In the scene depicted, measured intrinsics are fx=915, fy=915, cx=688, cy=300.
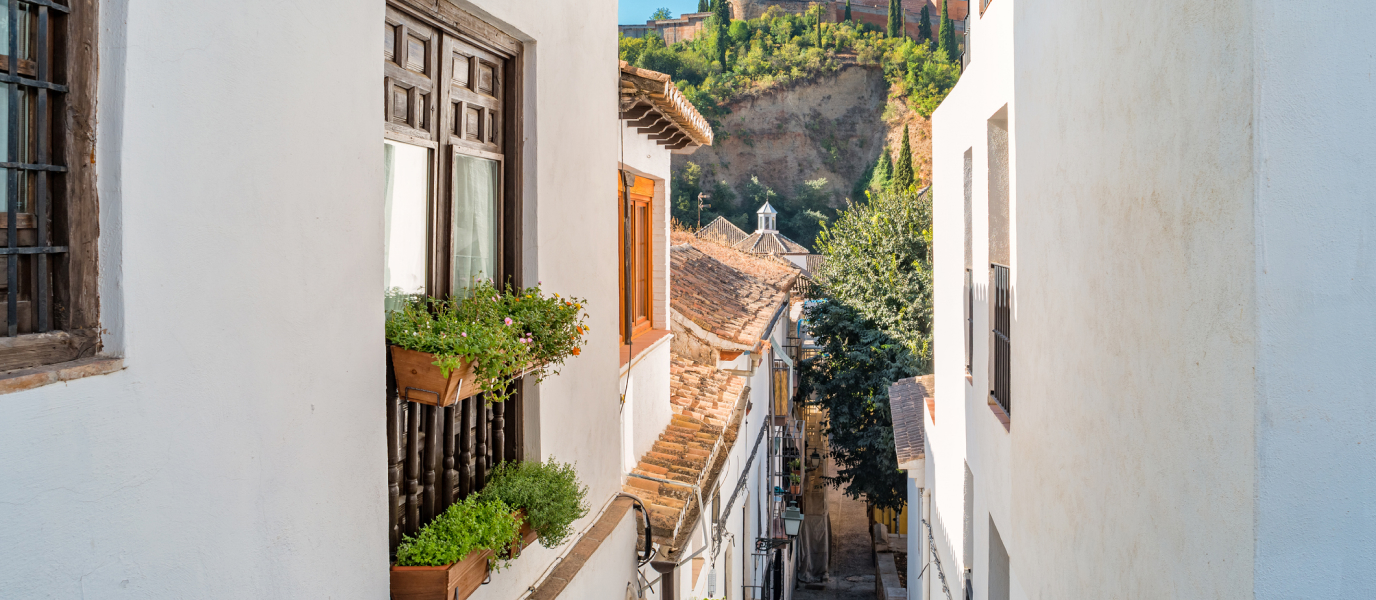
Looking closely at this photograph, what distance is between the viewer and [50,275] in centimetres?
207

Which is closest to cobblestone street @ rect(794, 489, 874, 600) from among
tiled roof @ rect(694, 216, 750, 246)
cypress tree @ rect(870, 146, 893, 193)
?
tiled roof @ rect(694, 216, 750, 246)

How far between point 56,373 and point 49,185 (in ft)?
1.45

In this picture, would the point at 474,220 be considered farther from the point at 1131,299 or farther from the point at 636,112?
the point at 636,112

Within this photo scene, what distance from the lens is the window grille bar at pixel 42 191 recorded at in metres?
2.00

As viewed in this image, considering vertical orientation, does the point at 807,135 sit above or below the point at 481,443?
above

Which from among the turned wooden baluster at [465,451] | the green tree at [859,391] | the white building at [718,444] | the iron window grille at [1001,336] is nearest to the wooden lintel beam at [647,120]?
the white building at [718,444]

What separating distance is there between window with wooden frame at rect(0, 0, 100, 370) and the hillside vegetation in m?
60.9

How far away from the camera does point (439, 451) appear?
3963 millimetres

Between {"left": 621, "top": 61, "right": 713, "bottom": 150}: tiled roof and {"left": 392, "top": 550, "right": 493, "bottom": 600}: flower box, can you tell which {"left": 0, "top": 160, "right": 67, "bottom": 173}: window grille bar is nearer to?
{"left": 392, "top": 550, "right": 493, "bottom": 600}: flower box

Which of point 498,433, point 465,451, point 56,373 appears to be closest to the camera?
point 56,373

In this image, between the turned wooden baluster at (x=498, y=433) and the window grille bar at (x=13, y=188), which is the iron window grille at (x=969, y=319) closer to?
the turned wooden baluster at (x=498, y=433)

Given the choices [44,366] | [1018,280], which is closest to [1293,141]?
[44,366]

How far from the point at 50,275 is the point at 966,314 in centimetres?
749

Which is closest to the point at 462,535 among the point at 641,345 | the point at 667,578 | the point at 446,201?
the point at 446,201
